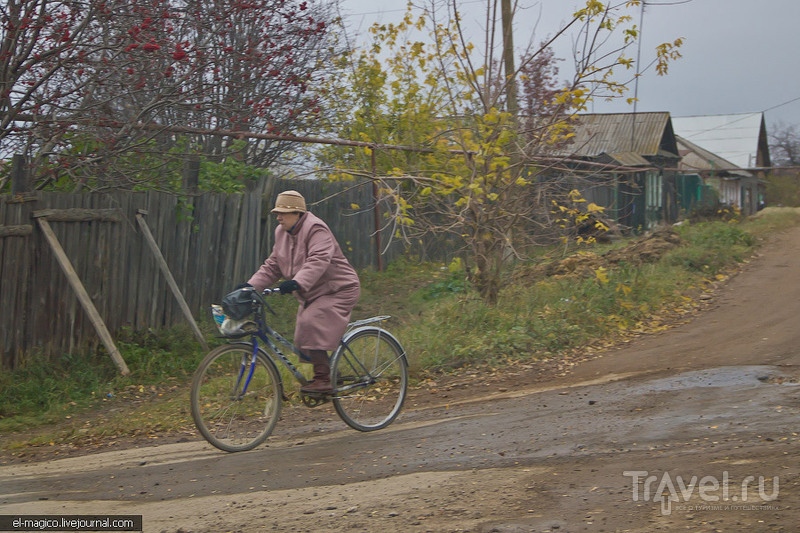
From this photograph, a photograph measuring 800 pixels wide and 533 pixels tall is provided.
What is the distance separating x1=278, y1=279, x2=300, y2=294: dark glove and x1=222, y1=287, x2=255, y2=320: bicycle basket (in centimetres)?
Result: 25

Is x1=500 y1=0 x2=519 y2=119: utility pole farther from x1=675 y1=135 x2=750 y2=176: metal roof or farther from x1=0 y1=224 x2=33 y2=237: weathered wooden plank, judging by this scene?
x1=675 y1=135 x2=750 y2=176: metal roof

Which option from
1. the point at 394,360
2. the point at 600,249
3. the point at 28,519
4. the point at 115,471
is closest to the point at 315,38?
the point at 600,249

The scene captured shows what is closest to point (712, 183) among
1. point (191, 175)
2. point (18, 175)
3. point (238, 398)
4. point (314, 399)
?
point (191, 175)

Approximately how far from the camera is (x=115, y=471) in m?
5.44

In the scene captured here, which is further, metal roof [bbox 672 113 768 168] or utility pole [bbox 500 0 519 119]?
metal roof [bbox 672 113 768 168]

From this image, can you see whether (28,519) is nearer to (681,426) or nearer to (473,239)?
(681,426)

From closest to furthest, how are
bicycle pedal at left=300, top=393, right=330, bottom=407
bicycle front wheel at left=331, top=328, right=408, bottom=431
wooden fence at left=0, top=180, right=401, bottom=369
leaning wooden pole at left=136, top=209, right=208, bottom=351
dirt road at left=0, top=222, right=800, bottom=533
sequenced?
dirt road at left=0, top=222, right=800, bottom=533 < bicycle pedal at left=300, top=393, right=330, bottom=407 < bicycle front wheel at left=331, top=328, right=408, bottom=431 < wooden fence at left=0, top=180, right=401, bottom=369 < leaning wooden pole at left=136, top=209, right=208, bottom=351

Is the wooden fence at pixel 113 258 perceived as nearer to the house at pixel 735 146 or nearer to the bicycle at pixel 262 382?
the bicycle at pixel 262 382

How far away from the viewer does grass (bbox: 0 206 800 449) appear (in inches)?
290

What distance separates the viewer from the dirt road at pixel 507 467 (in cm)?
389

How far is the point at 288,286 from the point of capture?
5621mm

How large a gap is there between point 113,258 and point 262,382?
4.19 meters

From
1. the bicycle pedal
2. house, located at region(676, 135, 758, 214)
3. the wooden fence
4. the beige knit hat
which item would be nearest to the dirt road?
the bicycle pedal

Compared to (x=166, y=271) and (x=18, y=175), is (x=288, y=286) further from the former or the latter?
(x=166, y=271)
